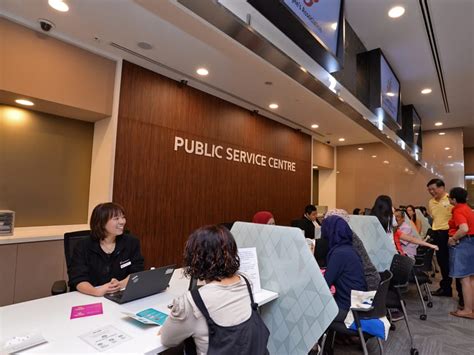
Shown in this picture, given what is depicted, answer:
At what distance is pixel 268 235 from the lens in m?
2.08

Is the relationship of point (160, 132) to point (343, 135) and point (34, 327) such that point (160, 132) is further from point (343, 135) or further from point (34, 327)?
point (343, 135)

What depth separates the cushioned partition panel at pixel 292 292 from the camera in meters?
1.79

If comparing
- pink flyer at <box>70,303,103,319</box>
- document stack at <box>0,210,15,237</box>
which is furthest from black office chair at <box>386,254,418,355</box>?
document stack at <box>0,210,15,237</box>

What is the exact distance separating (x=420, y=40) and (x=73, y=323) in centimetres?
443

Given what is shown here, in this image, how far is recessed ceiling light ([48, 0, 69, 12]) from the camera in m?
2.78

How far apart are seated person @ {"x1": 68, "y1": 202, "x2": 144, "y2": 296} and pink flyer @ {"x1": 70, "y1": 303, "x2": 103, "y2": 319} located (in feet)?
1.17

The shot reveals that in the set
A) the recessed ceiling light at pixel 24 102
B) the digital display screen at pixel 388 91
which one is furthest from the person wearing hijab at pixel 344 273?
the recessed ceiling light at pixel 24 102

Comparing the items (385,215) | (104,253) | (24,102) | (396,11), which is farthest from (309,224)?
(24,102)

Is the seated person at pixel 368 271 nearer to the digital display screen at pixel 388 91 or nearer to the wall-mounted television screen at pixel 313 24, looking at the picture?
the wall-mounted television screen at pixel 313 24

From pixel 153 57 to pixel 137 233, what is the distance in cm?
242

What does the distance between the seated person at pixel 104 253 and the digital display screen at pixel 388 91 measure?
3.12 metres

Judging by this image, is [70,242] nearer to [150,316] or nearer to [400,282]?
[150,316]

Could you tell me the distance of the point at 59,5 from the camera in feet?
9.29

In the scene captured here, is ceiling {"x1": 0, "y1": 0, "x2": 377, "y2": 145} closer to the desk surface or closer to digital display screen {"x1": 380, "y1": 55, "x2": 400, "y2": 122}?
digital display screen {"x1": 380, "y1": 55, "x2": 400, "y2": 122}
